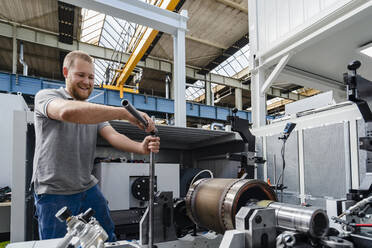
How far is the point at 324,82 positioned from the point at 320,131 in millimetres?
2823

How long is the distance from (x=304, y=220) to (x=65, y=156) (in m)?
1.09

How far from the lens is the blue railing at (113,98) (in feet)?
16.8

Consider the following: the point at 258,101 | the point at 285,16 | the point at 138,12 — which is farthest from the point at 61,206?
the point at 285,16

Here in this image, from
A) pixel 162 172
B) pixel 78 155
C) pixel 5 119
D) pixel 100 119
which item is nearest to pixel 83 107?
pixel 100 119

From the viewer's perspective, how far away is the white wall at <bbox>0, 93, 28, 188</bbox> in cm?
302

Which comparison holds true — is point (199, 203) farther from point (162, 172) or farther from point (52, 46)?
point (52, 46)

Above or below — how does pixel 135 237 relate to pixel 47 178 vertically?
below

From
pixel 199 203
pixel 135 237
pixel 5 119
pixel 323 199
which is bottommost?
pixel 135 237

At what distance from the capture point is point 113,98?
20.4 feet

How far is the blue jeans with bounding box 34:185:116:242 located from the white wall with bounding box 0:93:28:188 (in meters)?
2.23

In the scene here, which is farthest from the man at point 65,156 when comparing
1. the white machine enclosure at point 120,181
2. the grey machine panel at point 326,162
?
the grey machine panel at point 326,162

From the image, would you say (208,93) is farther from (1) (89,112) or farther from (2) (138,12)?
(1) (89,112)

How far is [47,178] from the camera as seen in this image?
122 cm

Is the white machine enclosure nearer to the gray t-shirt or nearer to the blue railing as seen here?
the gray t-shirt
